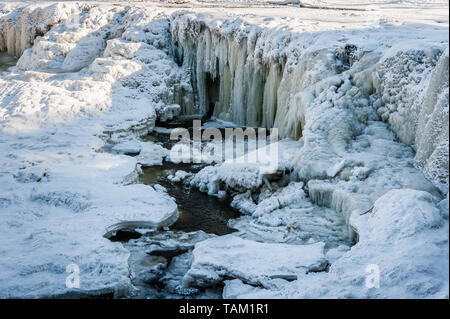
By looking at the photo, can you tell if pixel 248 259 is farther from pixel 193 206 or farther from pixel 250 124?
pixel 250 124

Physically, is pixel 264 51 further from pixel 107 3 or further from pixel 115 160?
pixel 107 3

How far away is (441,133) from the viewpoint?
8.28 metres

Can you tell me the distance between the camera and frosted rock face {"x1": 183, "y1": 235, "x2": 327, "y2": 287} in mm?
7539

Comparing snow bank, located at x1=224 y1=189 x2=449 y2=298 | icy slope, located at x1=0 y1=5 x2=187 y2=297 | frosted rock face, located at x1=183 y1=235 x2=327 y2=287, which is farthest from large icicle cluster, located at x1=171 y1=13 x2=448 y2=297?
icy slope, located at x1=0 y1=5 x2=187 y2=297

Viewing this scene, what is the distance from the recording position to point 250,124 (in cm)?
1590

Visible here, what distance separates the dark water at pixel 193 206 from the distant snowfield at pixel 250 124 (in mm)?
287

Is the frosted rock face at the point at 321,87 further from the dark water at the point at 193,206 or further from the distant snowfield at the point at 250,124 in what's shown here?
the dark water at the point at 193,206

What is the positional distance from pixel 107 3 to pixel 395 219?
57.4 ft

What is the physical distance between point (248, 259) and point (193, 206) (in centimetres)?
329

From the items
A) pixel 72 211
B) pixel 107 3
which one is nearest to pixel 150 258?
pixel 72 211

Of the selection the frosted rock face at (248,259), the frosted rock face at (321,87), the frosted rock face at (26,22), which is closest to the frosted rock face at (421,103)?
the frosted rock face at (321,87)

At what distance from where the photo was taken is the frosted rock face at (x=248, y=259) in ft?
24.7

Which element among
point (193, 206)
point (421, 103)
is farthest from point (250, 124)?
point (421, 103)

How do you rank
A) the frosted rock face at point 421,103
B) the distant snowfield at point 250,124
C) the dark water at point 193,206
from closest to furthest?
the distant snowfield at point 250,124 → the frosted rock face at point 421,103 → the dark water at point 193,206
